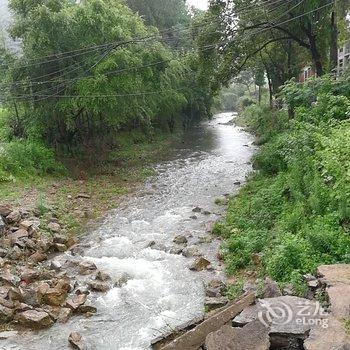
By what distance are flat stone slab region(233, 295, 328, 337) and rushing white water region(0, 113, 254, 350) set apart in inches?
57.8

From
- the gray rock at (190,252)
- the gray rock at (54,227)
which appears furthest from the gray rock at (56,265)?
the gray rock at (190,252)

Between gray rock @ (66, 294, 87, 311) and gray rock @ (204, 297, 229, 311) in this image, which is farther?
gray rock @ (66, 294, 87, 311)

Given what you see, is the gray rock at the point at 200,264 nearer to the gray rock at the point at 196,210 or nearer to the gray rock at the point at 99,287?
the gray rock at the point at 99,287

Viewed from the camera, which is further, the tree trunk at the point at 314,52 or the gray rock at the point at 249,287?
the tree trunk at the point at 314,52

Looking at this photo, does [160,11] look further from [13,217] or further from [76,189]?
[13,217]

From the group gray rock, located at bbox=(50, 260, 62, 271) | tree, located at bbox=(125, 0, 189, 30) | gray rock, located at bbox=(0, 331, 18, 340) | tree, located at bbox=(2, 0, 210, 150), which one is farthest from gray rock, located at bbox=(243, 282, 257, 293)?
tree, located at bbox=(125, 0, 189, 30)

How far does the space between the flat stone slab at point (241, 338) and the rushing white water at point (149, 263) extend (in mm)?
1476

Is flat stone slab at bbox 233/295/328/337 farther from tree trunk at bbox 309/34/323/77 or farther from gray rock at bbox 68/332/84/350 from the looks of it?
tree trunk at bbox 309/34/323/77

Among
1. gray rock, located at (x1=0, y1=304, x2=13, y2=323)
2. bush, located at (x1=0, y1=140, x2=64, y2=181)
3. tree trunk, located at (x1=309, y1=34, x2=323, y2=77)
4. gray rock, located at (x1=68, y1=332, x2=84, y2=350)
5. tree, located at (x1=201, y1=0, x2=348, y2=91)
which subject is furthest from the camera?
tree trunk, located at (x1=309, y1=34, x2=323, y2=77)

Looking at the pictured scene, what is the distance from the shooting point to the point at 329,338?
4.93 meters

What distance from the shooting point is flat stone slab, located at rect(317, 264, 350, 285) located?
621cm

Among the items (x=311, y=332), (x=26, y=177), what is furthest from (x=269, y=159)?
(x=311, y=332)

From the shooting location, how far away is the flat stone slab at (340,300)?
17.7 ft

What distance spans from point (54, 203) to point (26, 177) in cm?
336
